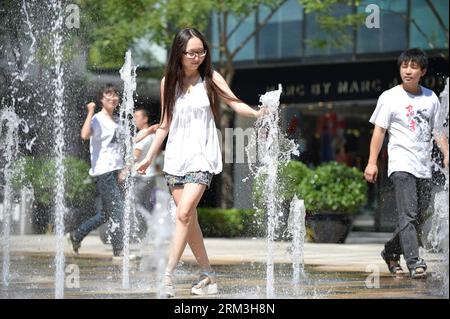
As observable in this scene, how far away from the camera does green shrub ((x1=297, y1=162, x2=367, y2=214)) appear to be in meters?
15.2

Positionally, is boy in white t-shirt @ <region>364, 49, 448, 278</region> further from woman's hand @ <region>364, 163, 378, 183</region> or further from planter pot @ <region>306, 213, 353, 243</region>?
planter pot @ <region>306, 213, 353, 243</region>

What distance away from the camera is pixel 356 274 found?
30.4 feet

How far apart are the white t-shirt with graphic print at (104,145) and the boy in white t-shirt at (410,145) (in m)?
3.18

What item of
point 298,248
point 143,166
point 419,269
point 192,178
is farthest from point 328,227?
point 192,178

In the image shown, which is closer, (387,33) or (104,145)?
(104,145)

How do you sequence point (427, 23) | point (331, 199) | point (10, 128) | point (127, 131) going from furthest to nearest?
point (427, 23), point (331, 199), point (10, 128), point (127, 131)

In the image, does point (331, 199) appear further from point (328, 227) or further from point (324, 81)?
point (324, 81)

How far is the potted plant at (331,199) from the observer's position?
15.2 m

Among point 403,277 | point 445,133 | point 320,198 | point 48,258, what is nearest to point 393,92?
point 445,133

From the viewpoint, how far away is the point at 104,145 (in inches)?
422

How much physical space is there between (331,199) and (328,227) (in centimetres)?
40

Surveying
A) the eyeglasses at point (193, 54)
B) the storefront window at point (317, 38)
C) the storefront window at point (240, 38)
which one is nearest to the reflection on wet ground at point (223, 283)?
the eyeglasses at point (193, 54)

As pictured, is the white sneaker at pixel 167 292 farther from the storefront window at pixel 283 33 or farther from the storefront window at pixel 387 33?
the storefront window at pixel 283 33
